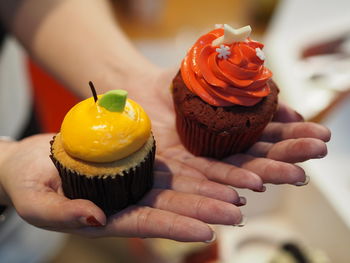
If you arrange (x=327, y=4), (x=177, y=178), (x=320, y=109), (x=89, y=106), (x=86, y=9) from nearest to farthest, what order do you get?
1. (x=89, y=106)
2. (x=177, y=178)
3. (x=86, y=9)
4. (x=320, y=109)
5. (x=327, y=4)

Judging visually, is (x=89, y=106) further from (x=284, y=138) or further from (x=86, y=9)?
(x=86, y=9)

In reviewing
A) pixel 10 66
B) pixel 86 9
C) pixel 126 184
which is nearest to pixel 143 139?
pixel 126 184

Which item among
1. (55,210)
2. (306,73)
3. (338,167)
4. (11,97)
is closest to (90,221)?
(55,210)

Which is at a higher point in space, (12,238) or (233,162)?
(233,162)

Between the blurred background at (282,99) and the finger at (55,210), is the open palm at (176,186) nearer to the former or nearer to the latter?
the finger at (55,210)

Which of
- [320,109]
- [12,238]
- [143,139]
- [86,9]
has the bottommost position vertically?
[12,238]
